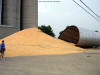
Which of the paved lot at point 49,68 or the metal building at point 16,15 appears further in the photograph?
the metal building at point 16,15

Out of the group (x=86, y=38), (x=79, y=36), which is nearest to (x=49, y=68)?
(x=79, y=36)

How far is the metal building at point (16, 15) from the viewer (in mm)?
50466

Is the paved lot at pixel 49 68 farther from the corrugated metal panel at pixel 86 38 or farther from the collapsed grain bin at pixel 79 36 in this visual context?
the collapsed grain bin at pixel 79 36

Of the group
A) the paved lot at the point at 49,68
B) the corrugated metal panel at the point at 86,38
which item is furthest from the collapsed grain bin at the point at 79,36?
the paved lot at the point at 49,68

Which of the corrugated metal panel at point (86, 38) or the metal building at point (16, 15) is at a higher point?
the metal building at point (16, 15)

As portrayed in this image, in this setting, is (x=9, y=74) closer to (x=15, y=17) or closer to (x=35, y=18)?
(x=15, y=17)

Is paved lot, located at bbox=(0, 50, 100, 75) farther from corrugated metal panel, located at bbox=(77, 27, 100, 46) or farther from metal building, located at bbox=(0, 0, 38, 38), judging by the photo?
metal building, located at bbox=(0, 0, 38, 38)

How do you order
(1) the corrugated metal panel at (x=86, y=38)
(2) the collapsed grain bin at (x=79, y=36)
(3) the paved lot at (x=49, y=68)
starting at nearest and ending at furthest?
(3) the paved lot at (x=49, y=68) < (1) the corrugated metal panel at (x=86, y=38) < (2) the collapsed grain bin at (x=79, y=36)

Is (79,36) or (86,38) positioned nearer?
(79,36)

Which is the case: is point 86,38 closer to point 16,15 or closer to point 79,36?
point 79,36

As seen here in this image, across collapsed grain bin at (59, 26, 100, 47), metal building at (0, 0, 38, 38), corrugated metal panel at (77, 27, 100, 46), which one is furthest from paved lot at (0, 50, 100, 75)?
metal building at (0, 0, 38, 38)

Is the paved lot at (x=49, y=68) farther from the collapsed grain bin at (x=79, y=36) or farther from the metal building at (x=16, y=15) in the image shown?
the metal building at (x=16, y=15)

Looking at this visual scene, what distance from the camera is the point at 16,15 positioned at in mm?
54906

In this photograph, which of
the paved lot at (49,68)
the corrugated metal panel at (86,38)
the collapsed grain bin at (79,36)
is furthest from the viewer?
the collapsed grain bin at (79,36)
